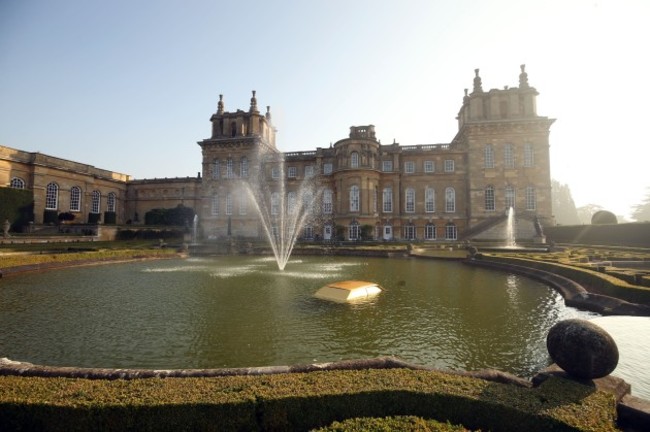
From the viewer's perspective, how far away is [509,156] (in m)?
43.7

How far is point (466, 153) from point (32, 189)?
60246mm

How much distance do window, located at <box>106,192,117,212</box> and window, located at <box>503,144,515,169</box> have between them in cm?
6427

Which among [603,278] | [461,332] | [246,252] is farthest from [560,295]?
[246,252]

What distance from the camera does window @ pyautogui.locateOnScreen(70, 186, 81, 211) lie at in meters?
49.7

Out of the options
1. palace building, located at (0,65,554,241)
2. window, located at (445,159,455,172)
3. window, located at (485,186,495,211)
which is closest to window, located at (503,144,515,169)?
palace building, located at (0,65,554,241)

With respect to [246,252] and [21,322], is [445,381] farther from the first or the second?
[246,252]

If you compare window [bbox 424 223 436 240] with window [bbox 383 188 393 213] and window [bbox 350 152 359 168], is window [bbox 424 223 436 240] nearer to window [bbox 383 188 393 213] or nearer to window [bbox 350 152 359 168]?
window [bbox 383 188 393 213]

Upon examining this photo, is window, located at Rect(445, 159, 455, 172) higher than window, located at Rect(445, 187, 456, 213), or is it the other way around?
window, located at Rect(445, 159, 455, 172)

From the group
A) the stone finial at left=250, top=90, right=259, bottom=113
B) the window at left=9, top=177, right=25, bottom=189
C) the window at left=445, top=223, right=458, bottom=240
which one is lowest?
the window at left=445, top=223, right=458, bottom=240

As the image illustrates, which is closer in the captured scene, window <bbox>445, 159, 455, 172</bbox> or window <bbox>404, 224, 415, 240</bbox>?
window <bbox>445, 159, 455, 172</bbox>

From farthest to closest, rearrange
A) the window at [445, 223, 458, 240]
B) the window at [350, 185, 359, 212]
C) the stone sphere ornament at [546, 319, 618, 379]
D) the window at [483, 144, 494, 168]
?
the window at [445, 223, 458, 240] < the window at [350, 185, 359, 212] < the window at [483, 144, 494, 168] < the stone sphere ornament at [546, 319, 618, 379]

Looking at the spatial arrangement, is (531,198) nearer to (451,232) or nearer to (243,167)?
(451,232)

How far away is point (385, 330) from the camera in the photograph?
9.24 meters

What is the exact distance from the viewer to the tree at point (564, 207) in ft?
327
